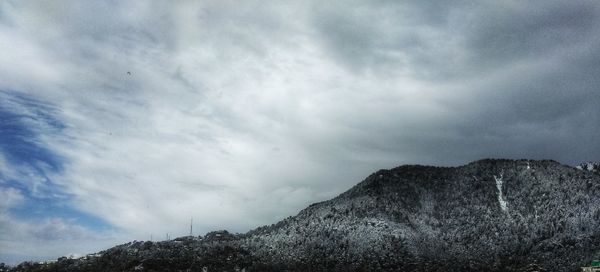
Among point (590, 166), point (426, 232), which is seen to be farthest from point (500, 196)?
point (590, 166)

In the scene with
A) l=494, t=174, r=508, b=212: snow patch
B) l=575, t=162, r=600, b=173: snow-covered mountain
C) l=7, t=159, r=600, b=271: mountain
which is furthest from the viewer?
l=575, t=162, r=600, b=173: snow-covered mountain

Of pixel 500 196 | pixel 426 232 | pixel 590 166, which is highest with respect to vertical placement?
pixel 590 166

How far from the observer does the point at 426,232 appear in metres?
127

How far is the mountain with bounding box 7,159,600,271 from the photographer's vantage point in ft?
372

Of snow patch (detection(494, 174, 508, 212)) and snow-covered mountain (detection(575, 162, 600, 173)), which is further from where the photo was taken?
snow-covered mountain (detection(575, 162, 600, 173))

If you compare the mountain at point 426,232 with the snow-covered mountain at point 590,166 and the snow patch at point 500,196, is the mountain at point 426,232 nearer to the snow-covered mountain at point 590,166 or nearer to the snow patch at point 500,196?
the snow patch at point 500,196

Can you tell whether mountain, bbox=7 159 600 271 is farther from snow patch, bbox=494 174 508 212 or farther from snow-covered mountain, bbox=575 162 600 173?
snow-covered mountain, bbox=575 162 600 173

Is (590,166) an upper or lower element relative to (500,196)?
upper

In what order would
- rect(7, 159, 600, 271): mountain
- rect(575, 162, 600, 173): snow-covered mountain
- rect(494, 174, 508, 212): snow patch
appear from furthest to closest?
rect(575, 162, 600, 173): snow-covered mountain, rect(494, 174, 508, 212): snow patch, rect(7, 159, 600, 271): mountain

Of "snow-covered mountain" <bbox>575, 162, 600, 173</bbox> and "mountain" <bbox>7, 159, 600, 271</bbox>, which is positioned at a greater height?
"snow-covered mountain" <bbox>575, 162, 600, 173</bbox>

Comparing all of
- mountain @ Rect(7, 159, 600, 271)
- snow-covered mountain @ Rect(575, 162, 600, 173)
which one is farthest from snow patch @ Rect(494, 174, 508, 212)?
snow-covered mountain @ Rect(575, 162, 600, 173)

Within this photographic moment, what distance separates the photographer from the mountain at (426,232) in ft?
372

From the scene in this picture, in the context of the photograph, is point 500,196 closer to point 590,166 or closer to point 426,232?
point 426,232

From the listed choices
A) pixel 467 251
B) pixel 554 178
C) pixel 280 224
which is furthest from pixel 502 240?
pixel 280 224
